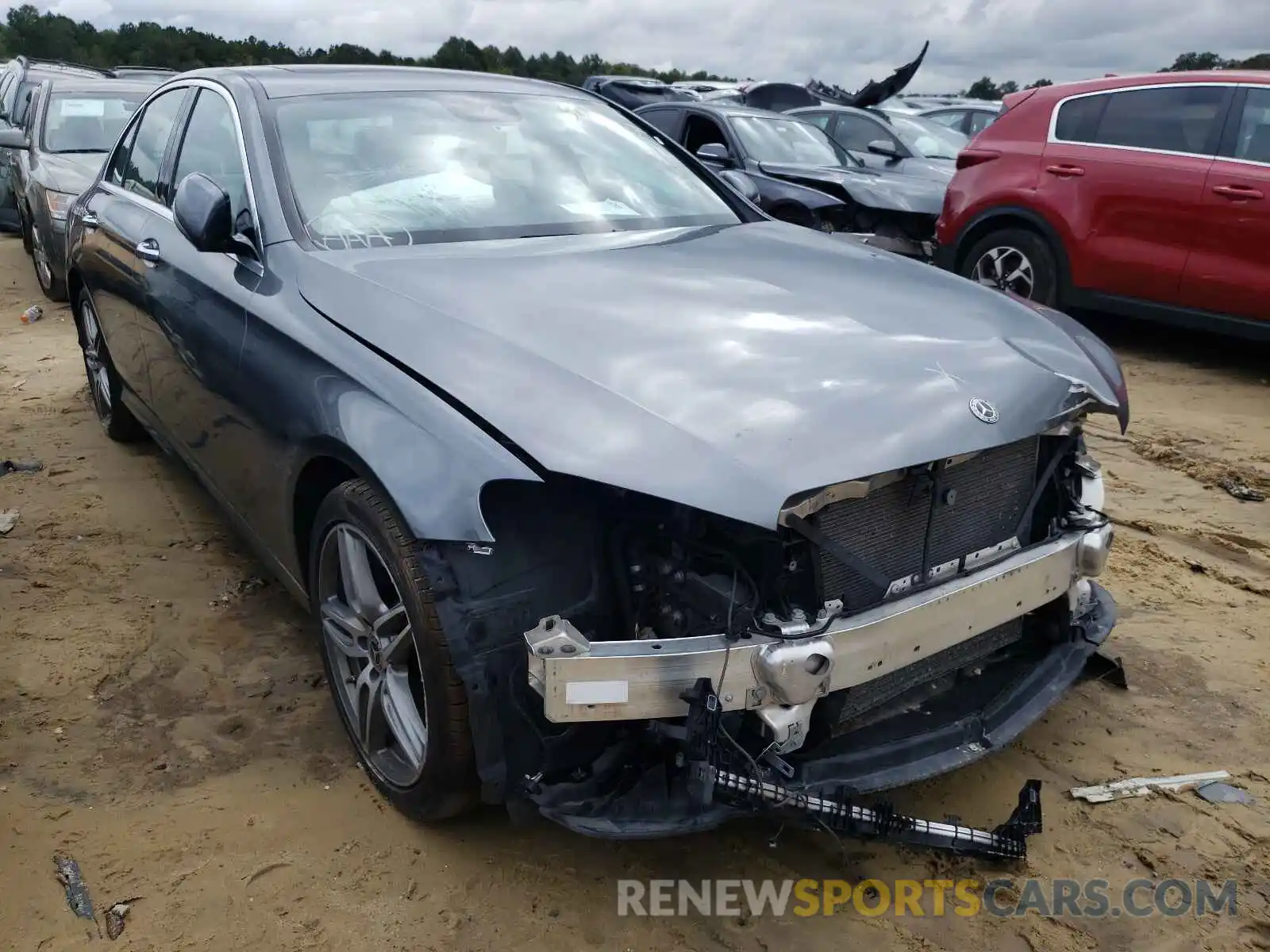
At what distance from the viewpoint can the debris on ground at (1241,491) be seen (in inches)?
172

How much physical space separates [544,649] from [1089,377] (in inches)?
59.6

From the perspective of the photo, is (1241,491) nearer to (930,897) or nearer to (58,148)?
(930,897)

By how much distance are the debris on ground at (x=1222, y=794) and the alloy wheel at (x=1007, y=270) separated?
4698 mm

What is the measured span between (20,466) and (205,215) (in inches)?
109

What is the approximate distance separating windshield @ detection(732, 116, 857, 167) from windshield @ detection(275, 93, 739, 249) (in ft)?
18.6

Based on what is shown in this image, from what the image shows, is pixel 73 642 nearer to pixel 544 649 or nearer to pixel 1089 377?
pixel 544 649

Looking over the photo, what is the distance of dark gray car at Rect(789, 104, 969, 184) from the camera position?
30.6 feet

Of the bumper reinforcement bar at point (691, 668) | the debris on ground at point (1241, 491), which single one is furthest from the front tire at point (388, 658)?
the debris on ground at point (1241, 491)

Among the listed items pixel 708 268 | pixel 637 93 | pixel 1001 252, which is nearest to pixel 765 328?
pixel 708 268

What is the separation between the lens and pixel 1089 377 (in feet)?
8.19

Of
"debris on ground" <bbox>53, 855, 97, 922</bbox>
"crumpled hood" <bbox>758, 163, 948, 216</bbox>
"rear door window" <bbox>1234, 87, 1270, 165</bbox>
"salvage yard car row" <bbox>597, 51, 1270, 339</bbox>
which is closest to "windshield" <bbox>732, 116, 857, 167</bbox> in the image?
"crumpled hood" <bbox>758, 163, 948, 216</bbox>

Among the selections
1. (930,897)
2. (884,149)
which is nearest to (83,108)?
(884,149)

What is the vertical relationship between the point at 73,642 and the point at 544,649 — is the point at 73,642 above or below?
below

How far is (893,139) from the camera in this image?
10.1 metres
